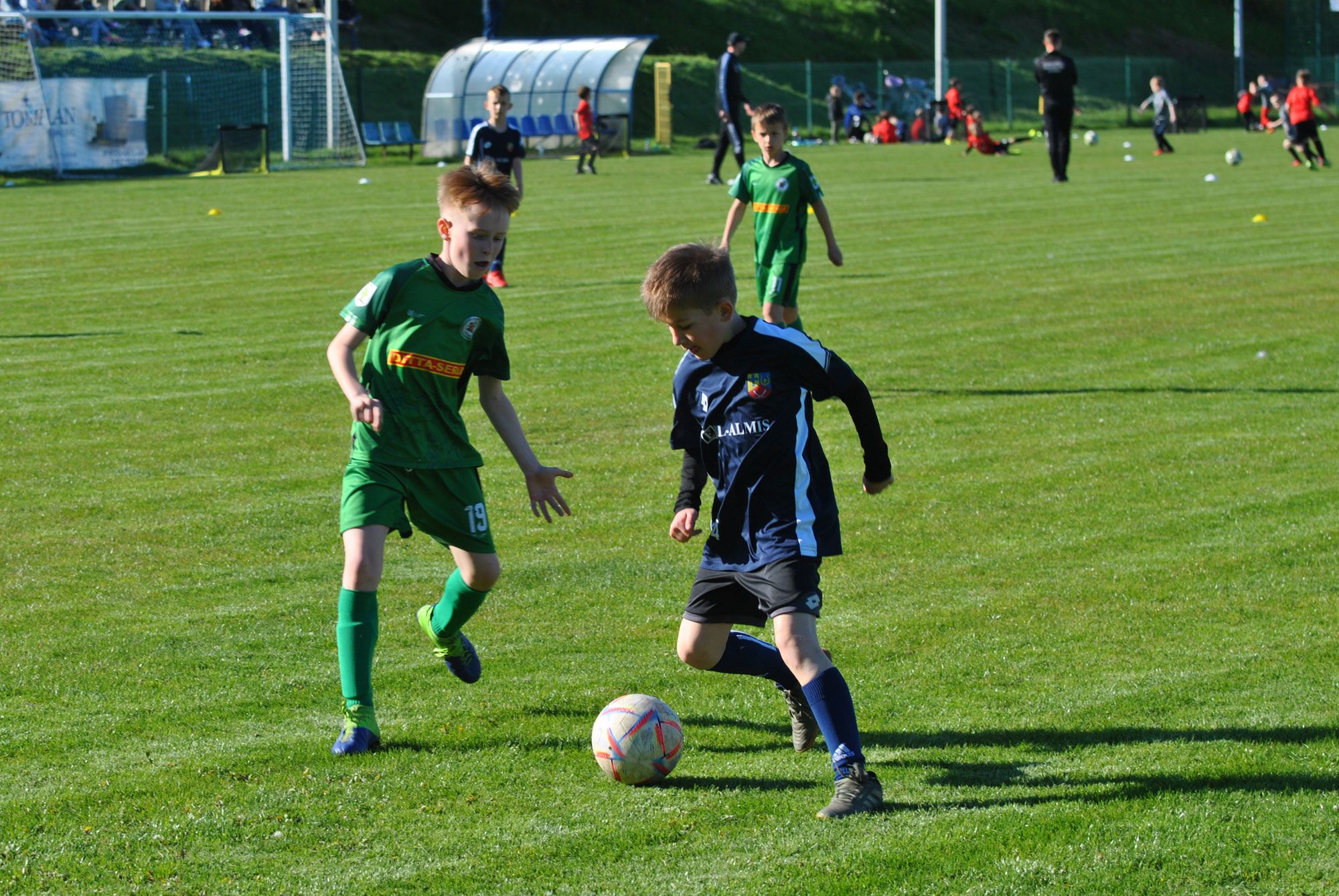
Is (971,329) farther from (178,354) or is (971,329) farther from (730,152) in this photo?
(730,152)

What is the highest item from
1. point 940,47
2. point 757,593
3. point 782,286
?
point 940,47

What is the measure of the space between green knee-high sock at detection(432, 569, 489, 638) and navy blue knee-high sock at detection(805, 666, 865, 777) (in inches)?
52.5

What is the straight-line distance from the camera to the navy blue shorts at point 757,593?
4.38 metres

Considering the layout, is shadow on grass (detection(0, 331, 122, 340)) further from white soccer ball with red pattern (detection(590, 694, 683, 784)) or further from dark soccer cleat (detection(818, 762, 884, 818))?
dark soccer cleat (detection(818, 762, 884, 818))

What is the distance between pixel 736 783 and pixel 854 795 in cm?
45

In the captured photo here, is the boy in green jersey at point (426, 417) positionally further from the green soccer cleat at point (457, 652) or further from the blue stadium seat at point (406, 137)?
the blue stadium seat at point (406, 137)

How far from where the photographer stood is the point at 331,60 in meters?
36.0

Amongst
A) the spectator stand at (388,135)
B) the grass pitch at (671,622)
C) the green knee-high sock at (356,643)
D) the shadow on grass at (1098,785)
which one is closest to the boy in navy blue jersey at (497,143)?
the grass pitch at (671,622)

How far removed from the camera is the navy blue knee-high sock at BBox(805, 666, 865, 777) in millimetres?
4352

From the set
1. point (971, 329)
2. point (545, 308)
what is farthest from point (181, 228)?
point (971, 329)

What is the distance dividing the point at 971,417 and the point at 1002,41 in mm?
61688

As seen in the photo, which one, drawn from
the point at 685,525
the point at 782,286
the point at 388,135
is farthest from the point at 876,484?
the point at 388,135

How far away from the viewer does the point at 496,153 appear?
51.0ft

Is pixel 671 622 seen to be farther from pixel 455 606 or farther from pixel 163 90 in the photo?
pixel 163 90
